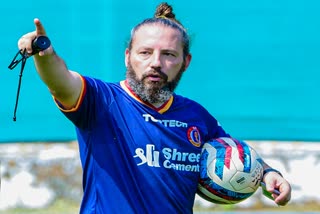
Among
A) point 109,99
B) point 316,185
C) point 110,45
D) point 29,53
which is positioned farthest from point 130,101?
point 316,185

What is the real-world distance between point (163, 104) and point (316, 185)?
3401 mm

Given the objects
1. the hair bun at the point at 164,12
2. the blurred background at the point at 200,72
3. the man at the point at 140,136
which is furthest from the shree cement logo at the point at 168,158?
the blurred background at the point at 200,72

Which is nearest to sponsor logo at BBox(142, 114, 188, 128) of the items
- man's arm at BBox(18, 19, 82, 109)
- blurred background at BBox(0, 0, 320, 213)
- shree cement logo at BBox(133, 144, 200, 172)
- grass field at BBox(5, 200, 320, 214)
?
shree cement logo at BBox(133, 144, 200, 172)

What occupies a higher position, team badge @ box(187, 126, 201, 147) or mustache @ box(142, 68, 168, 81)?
mustache @ box(142, 68, 168, 81)

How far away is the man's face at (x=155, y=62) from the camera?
3.95m

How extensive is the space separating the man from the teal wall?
2691 millimetres

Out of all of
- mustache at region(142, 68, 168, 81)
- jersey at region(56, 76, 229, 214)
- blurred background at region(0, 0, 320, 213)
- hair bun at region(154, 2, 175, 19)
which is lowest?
jersey at region(56, 76, 229, 214)

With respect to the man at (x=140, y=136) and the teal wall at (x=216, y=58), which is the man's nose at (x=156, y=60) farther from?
the teal wall at (x=216, y=58)

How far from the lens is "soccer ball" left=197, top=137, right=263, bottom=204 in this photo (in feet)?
13.4

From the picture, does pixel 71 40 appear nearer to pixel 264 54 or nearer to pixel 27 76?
pixel 27 76

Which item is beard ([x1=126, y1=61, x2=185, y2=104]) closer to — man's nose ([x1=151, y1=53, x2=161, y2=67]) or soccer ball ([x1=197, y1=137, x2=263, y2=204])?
man's nose ([x1=151, y1=53, x2=161, y2=67])

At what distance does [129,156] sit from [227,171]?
0.55 meters

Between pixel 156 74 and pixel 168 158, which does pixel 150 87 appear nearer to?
pixel 156 74

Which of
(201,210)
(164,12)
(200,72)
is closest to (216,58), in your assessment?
(200,72)
